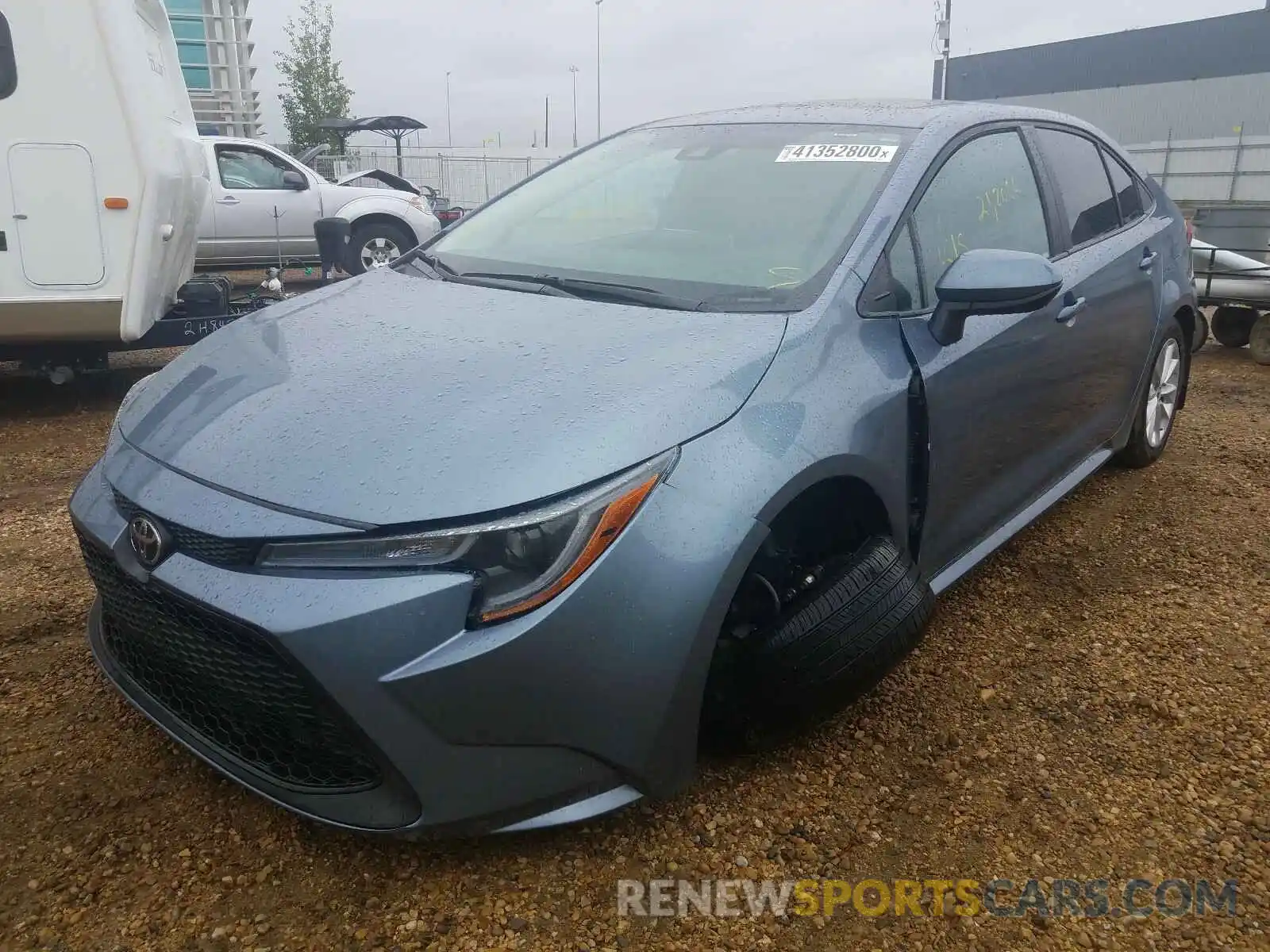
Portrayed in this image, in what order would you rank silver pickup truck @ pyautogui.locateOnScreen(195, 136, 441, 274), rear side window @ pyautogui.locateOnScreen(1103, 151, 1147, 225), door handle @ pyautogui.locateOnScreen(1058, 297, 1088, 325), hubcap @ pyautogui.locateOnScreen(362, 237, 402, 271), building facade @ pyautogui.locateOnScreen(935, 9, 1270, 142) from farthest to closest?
building facade @ pyautogui.locateOnScreen(935, 9, 1270, 142) < hubcap @ pyautogui.locateOnScreen(362, 237, 402, 271) < silver pickup truck @ pyautogui.locateOnScreen(195, 136, 441, 274) < rear side window @ pyautogui.locateOnScreen(1103, 151, 1147, 225) < door handle @ pyautogui.locateOnScreen(1058, 297, 1088, 325)

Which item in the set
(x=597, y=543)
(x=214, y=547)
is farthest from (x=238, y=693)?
(x=597, y=543)

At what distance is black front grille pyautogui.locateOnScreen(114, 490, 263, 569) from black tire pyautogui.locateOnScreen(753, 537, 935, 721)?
104 centimetres

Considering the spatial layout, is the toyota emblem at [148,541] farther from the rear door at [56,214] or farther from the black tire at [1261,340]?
the black tire at [1261,340]

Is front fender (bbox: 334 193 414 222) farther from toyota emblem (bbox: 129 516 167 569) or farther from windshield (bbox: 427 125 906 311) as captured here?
toyota emblem (bbox: 129 516 167 569)

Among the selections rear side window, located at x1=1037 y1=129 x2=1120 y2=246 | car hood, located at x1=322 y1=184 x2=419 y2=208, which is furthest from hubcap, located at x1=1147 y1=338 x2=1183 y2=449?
car hood, located at x1=322 y1=184 x2=419 y2=208

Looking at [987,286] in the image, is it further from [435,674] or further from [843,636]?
[435,674]

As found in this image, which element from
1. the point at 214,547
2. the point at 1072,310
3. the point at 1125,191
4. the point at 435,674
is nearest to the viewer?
the point at 435,674

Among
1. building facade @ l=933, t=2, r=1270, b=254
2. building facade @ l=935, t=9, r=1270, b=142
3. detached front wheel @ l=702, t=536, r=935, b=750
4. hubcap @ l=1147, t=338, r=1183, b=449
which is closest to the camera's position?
detached front wheel @ l=702, t=536, r=935, b=750

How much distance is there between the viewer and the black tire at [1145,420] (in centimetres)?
421

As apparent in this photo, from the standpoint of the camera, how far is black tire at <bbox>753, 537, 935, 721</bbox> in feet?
7.06

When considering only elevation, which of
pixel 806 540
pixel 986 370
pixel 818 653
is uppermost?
pixel 986 370

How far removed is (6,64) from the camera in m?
4.85

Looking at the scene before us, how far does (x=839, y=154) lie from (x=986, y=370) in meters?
0.74

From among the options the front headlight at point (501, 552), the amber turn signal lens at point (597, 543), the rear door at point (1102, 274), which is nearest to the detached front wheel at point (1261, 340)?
the rear door at point (1102, 274)
